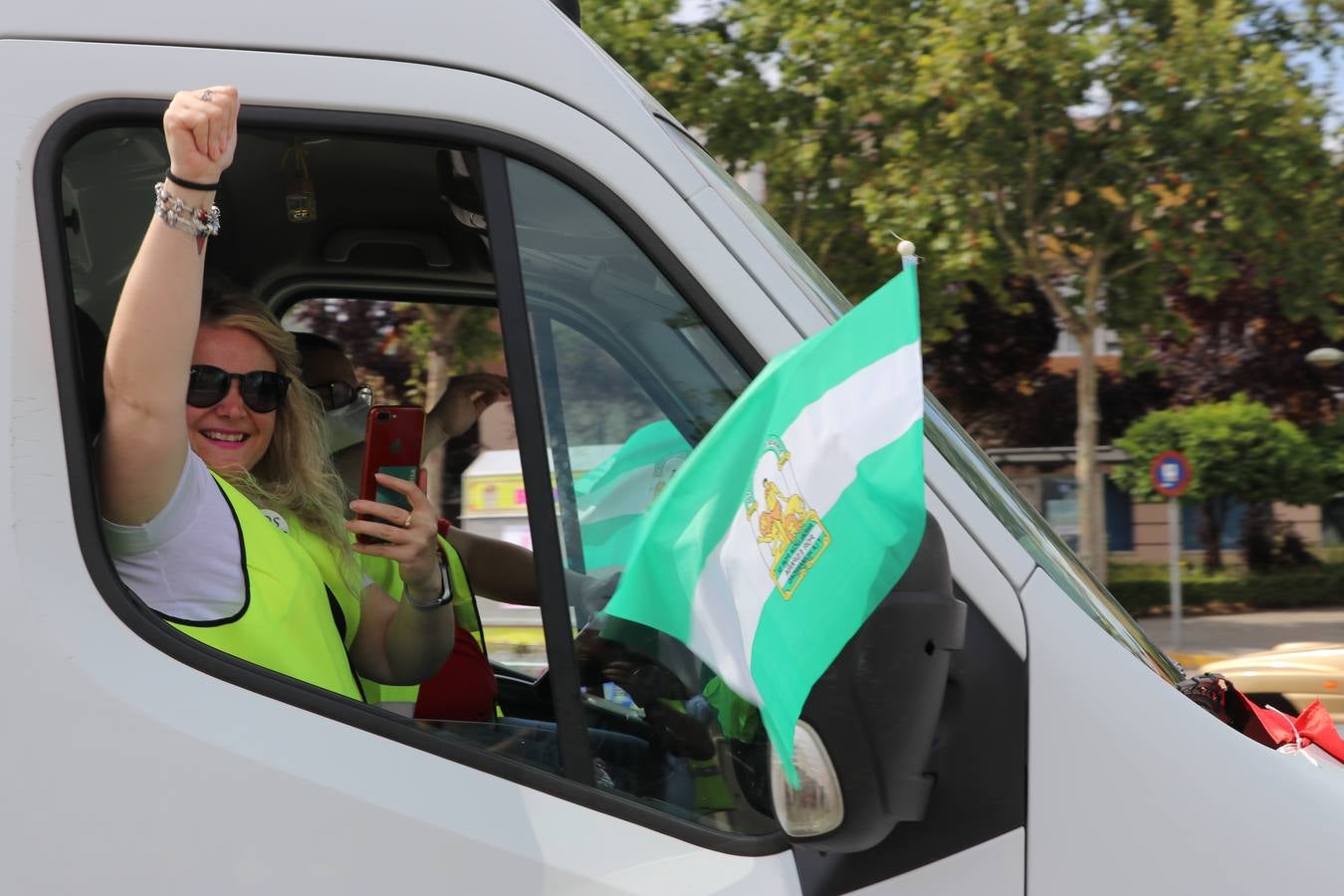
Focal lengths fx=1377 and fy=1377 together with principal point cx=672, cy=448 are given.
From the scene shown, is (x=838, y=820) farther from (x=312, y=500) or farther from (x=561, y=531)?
(x=312, y=500)

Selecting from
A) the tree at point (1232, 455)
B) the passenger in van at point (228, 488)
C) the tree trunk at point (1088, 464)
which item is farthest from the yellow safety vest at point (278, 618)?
the tree at point (1232, 455)

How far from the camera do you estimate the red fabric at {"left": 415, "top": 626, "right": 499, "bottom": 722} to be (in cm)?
196

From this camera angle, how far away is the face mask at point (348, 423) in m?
3.02

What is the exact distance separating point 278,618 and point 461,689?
22.0 inches

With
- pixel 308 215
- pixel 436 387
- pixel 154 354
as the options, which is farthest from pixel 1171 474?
pixel 154 354

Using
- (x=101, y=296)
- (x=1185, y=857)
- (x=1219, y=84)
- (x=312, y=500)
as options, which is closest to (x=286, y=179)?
(x=101, y=296)

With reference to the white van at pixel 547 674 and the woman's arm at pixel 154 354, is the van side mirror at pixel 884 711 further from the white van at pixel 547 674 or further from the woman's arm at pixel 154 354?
the woman's arm at pixel 154 354

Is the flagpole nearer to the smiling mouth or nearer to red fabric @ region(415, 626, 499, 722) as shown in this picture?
red fabric @ region(415, 626, 499, 722)

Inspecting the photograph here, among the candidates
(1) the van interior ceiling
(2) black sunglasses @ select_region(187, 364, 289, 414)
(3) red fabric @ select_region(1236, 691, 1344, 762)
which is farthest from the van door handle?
(3) red fabric @ select_region(1236, 691, 1344, 762)

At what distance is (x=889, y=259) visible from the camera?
50.0ft

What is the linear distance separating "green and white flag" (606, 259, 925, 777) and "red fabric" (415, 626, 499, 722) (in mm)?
607

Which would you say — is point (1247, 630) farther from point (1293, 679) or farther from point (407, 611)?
point (407, 611)

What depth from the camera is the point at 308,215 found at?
279cm

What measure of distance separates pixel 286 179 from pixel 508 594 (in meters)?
1.05
